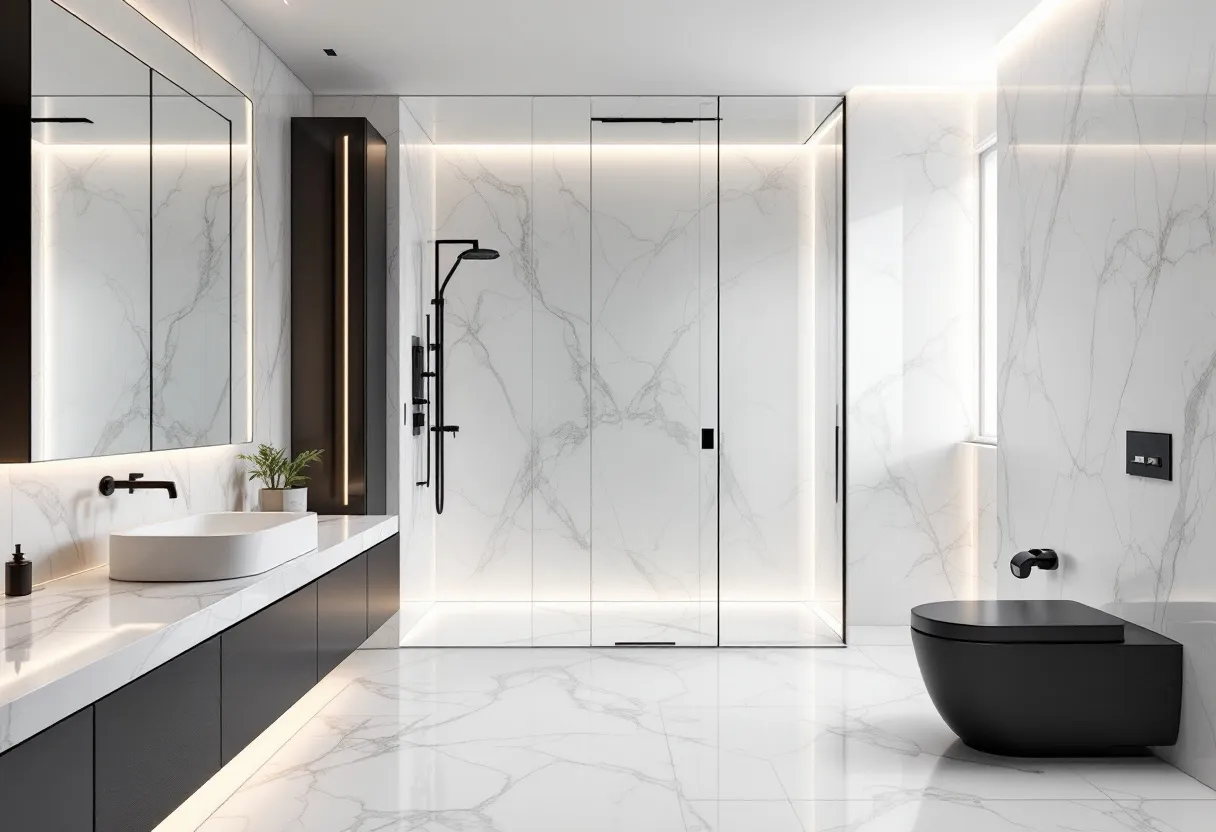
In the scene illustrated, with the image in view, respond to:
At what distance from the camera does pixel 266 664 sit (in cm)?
257

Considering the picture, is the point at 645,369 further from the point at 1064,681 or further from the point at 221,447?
the point at 1064,681

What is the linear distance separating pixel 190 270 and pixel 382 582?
135cm

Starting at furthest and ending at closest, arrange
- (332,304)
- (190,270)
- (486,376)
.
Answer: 1. (486,376)
2. (332,304)
3. (190,270)

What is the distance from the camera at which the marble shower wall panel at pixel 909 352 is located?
4742mm

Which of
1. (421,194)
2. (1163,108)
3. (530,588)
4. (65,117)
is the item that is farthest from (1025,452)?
(65,117)

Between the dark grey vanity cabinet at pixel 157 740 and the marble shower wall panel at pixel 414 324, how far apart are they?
2363 millimetres

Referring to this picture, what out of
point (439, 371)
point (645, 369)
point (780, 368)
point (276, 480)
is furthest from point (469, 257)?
point (780, 368)

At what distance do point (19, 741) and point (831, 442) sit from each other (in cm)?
388

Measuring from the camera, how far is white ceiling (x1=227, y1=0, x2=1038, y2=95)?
370 cm

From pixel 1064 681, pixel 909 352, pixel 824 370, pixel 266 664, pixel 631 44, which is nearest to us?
pixel 266 664

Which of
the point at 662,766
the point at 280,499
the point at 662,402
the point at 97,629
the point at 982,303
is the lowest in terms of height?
the point at 662,766

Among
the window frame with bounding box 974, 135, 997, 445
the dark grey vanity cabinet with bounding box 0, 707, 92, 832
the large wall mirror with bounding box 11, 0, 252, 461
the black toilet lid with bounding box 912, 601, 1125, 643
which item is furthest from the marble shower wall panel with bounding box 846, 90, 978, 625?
the dark grey vanity cabinet with bounding box 0, 707, 92, 832

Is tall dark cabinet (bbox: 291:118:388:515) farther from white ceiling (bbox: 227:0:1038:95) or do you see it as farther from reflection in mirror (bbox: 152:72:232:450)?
reflection in mirror (bbox: 152:72:232:450)

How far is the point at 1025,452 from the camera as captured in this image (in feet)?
12.8
